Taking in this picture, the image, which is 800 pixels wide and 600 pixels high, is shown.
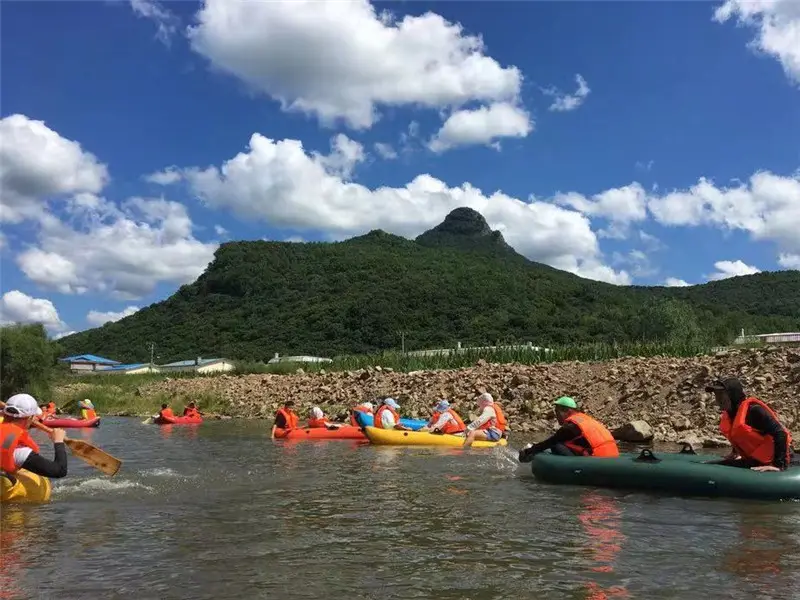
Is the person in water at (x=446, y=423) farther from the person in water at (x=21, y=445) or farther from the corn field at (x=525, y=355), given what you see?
the corn field at (x=525, y=355)

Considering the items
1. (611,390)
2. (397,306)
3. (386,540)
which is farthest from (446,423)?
(397,306)

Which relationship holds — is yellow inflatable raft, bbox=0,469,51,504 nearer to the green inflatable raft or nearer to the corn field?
the green inflatable raft

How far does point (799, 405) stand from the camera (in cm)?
1449

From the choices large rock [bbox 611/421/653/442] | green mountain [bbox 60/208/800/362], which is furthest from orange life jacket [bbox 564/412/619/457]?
green mountain [bbox 60/208/800/362]

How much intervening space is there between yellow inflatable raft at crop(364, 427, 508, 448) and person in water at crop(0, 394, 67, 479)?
27.7 feet

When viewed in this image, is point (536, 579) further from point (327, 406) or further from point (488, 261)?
point (488, 261)

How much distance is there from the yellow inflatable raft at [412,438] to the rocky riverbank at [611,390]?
2.77 metres

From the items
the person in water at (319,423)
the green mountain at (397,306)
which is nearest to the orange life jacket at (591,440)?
the person in water at (319,423)

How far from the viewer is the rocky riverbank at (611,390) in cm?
1499

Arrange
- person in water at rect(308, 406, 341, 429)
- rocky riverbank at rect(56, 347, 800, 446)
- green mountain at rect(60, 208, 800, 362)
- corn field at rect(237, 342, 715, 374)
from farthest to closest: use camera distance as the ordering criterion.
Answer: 1. green mountain at rect(60, 208, 800, 362)
2. corn field at rect(237, 342, 715, 374)
3. person in water at rect(308, 406, 341, 429)
4. rocky riverbank at rect(56, 347, 800, 446)

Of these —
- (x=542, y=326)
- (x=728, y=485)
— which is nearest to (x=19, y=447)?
(x=728, y=485)

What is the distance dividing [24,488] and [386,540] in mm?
4771

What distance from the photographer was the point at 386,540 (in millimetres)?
6492

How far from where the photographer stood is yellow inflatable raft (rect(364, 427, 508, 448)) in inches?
565
